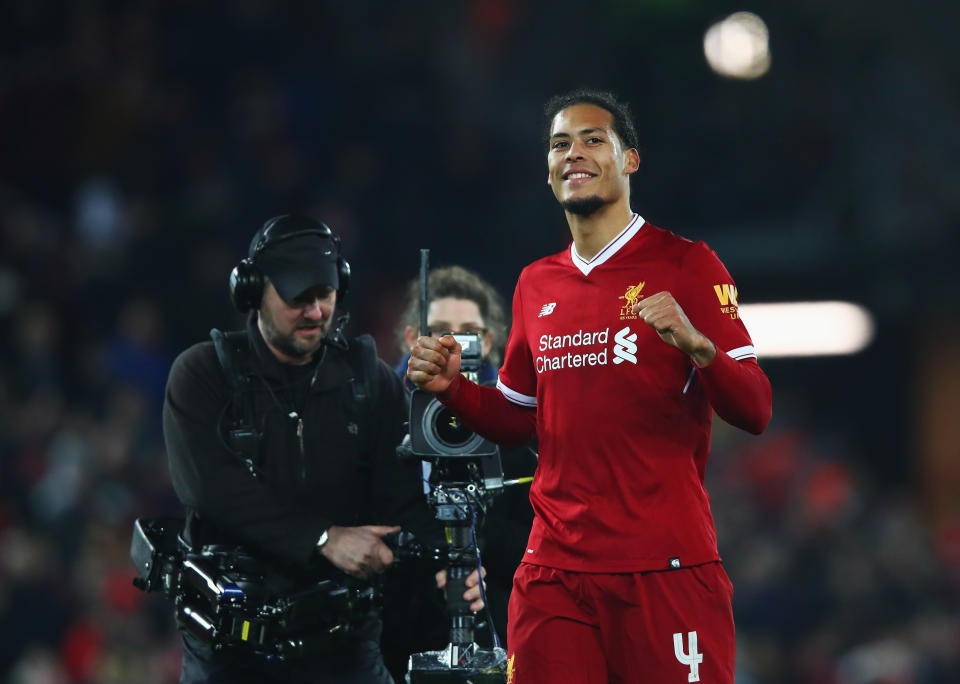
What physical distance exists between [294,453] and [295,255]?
617 millimetres

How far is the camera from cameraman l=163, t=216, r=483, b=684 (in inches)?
163

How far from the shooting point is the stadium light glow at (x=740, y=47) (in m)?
12.0

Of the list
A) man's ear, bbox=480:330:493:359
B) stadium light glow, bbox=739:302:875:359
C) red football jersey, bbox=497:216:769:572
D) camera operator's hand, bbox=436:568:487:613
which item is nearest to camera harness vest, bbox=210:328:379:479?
camera operator's hand, bbox=436:568:487:613

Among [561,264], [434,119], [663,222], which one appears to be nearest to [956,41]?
[663,222]

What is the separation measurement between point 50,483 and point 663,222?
17.5 feet

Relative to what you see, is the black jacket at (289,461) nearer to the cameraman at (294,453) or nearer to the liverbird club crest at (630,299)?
the cameraman at (294,453)

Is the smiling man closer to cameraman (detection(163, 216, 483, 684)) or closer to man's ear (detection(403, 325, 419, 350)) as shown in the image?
cameraman (detection(163, 216, 483, 684))

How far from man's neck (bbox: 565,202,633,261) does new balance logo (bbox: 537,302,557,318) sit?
15cm

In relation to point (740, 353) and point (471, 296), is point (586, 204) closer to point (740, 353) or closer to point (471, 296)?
point (740, 353)

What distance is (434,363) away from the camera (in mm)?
3578

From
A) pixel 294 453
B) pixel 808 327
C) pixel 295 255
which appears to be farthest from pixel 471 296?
pixel 808 327

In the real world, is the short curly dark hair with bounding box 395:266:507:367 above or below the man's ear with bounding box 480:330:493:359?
above

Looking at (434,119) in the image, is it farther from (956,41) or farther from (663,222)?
(956,41)

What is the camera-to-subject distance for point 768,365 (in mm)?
12797
